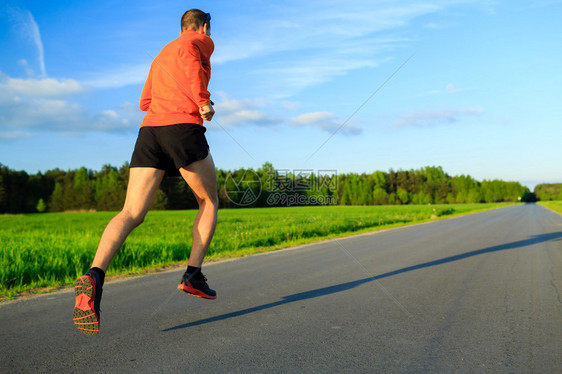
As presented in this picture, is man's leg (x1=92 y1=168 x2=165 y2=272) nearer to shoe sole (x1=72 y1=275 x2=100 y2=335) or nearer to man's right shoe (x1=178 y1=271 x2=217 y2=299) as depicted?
shoe sole (x1=72 y1=275 x2=100 y2=335)

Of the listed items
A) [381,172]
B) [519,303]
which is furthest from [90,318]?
[381,172]

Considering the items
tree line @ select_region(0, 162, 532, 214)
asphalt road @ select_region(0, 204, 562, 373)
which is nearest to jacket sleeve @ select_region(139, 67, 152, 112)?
asphalt road @ select_region(0, 204, 562, 373)

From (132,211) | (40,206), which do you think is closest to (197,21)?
(132,211)

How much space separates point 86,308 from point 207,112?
1492mm

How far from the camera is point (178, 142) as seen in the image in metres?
2.75

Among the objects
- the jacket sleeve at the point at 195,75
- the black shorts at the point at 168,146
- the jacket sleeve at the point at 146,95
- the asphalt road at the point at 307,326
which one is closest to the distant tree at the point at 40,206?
the asphalt road at the point at 307,326

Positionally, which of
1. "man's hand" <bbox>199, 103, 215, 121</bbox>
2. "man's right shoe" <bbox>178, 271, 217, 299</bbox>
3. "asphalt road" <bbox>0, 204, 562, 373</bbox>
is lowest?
"asphalt road" <bbox>0, 204, 562, 373</bbox>

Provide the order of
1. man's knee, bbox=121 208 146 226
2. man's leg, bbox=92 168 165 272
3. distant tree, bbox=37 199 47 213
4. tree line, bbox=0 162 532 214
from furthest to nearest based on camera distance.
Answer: distant tree, bbox=37 199 47 213, tree line, bbox=0 162 532 214, man's knee, bbox=121 208 146 226, man's leg, bbox=92 168 165 272

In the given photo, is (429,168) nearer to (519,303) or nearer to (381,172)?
(381,172)

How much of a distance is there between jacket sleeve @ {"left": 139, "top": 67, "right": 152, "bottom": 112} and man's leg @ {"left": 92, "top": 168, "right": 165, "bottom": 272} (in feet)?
2.07

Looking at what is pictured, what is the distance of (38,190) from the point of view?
303 ft

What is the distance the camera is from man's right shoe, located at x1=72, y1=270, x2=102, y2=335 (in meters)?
2.32

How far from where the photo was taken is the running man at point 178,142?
2719mm

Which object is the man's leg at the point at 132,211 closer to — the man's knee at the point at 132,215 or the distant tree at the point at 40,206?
the man's knee at the point at 132,215
